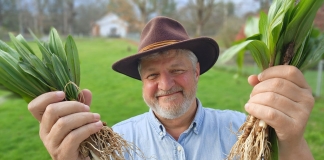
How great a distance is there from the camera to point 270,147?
52.4 inches

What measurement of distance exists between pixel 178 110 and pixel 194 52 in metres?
0.42

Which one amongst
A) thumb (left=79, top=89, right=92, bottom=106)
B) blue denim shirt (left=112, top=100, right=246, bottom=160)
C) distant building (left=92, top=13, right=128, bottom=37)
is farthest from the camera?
distant building (left=92, top=13, right=128, bottom=37)

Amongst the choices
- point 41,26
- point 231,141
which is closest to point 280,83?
point 231,141

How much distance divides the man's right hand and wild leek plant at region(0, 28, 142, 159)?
0.14 metres

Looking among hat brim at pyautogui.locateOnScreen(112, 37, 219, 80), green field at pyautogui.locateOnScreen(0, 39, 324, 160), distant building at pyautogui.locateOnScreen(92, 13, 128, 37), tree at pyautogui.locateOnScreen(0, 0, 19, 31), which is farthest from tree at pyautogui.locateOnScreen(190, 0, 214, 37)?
distant building at pyautogui.locateOnScreen(92, 13, 128, 37)

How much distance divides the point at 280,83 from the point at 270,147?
Answer: 36cm

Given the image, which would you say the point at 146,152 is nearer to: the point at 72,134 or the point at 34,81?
the point at 72,134

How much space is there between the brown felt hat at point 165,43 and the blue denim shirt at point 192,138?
14.7 inches

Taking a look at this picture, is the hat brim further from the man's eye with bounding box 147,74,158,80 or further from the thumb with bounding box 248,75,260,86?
the thumb with bounding box 248,75,260,86

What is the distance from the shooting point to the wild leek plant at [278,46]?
3.84ft

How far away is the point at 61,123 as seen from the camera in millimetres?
1230

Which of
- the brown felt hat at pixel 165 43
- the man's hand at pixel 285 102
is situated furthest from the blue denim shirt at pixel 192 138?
the man's hand at pixel 285 102

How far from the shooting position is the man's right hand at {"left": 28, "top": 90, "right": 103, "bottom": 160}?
124cm

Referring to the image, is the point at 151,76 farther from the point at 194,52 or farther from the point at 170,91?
the point at 194,52
